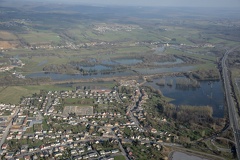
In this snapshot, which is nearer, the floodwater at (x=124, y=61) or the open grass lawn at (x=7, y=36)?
the floodwater at (x=124, y=61)

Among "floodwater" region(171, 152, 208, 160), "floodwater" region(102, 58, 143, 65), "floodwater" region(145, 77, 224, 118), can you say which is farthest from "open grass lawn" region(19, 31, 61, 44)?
"floodwater" region(171, 152, 208, 160)

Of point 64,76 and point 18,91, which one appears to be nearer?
point 18,91

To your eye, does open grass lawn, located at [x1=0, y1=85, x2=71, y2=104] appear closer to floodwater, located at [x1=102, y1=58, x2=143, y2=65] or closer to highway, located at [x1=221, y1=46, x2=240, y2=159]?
floodwater, located at [x1=102, y1=58, x2=143, y2=65]

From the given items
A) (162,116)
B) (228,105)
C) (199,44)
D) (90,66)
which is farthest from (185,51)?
(162,116)

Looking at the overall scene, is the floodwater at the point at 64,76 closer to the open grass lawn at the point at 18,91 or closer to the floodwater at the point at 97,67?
the floodwater at the point at 97,67

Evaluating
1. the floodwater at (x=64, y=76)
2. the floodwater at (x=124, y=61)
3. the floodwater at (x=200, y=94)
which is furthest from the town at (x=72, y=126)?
the floodwater at (x=124, y=61)

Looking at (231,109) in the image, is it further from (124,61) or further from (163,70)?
(124,61)

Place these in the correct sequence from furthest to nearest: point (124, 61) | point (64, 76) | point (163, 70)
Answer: point (124, 61) → point (163, 70) → point (64, 76)

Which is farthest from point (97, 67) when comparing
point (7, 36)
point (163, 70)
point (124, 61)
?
point (7, 36)
